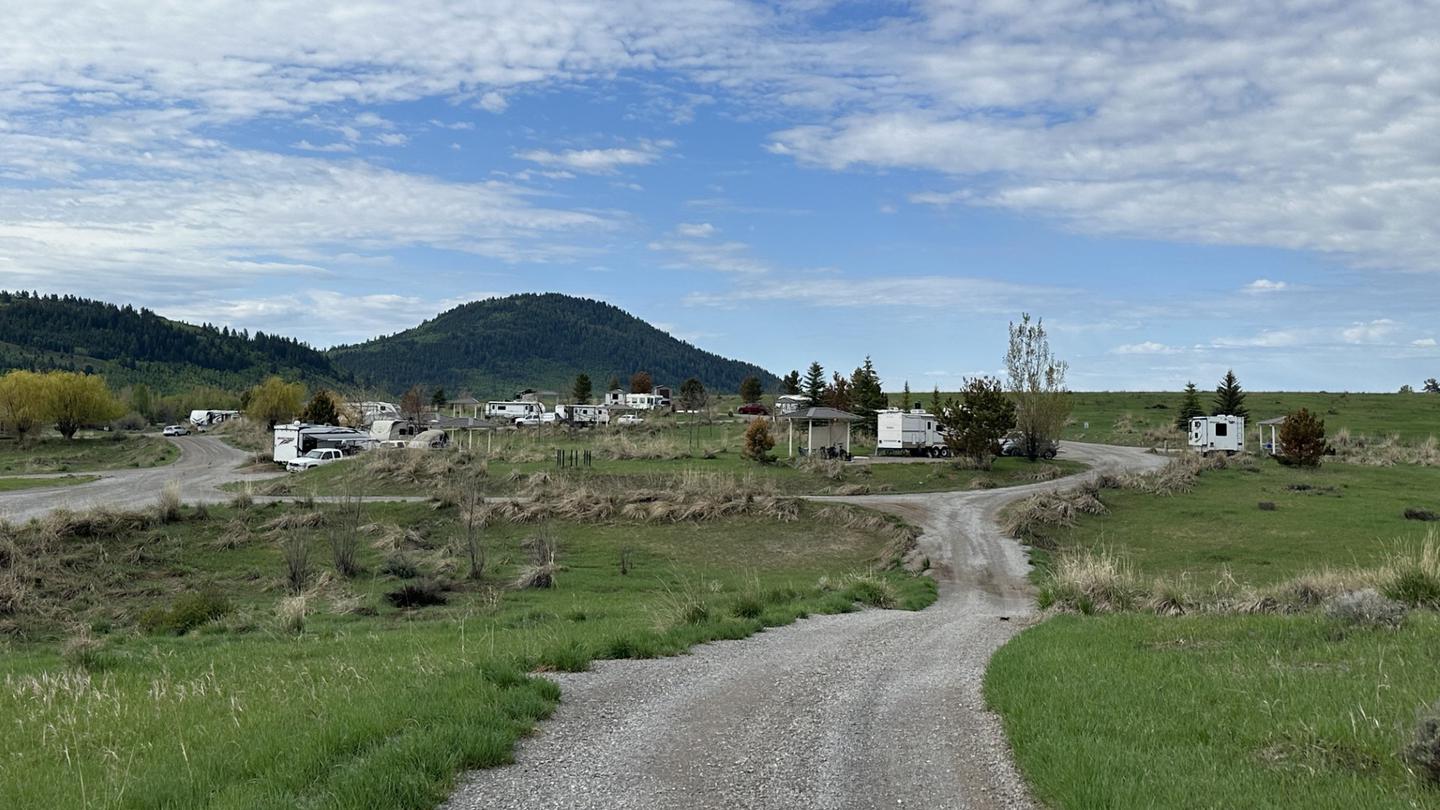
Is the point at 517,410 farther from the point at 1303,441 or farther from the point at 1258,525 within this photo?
the point at 1258,525

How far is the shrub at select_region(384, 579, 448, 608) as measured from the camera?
67.4 ft

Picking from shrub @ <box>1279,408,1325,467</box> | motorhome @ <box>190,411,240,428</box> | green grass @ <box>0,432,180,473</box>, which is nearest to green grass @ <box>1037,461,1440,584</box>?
shrub @ <box>1279,408,1325,467</box>

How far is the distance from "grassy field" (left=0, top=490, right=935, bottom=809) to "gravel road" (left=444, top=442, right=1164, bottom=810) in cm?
47

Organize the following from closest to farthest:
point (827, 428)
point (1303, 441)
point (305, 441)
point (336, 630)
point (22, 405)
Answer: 1. point (336, 630)
2. point (1303, 441)
3. point (827, 428)
4. point (305, 441)
5. point (22, 405)

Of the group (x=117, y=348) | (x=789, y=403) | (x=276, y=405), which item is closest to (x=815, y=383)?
(x=789, y=403)

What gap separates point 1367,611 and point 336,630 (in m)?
14.3

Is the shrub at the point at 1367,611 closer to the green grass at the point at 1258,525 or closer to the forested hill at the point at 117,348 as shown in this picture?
the green grass at the point at 1258,525

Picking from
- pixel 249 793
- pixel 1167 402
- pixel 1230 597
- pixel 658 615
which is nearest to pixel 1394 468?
pixel 1230 597

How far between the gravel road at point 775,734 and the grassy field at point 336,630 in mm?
466

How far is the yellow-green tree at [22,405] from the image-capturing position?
7825 cm

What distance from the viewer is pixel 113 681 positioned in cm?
952

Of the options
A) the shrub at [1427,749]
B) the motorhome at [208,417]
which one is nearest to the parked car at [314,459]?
the shrub at [1427,749]

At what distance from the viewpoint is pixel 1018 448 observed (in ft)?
170

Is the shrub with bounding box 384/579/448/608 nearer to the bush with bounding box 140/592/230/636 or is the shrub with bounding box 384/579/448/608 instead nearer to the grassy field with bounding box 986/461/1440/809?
the bush with bounding box 140/592/230/636
